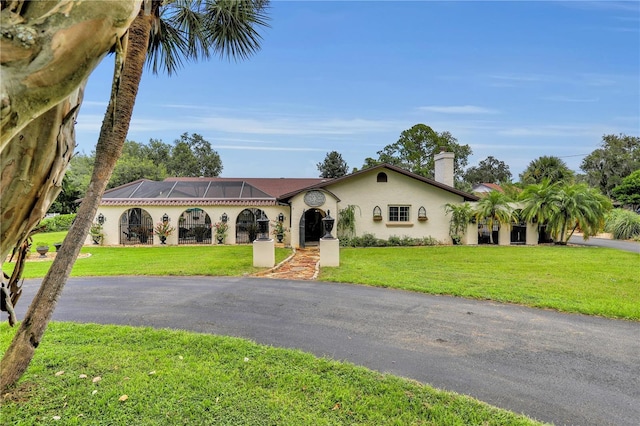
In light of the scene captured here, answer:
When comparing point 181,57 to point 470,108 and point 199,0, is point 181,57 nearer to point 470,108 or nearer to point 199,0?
point 199,0

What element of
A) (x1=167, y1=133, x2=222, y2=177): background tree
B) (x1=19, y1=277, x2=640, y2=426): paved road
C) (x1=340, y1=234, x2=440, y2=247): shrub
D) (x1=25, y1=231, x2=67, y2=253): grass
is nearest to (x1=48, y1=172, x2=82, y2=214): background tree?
(x1=25, y1=231, x2=67, y2=253): grass

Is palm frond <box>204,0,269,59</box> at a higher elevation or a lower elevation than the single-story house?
higher

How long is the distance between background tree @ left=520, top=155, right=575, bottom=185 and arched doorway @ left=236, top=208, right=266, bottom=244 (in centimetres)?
2604

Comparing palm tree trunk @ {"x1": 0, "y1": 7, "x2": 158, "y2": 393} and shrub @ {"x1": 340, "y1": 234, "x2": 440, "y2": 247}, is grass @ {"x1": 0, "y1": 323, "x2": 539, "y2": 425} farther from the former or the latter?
shrub @ {"x1": 340, "y1": 234, "x2": 440, "y2": 247}

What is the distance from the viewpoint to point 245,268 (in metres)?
11.0

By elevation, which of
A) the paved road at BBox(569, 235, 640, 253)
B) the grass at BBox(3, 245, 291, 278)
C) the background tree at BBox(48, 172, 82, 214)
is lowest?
the paved road at BBox(569, 235, 640, 253)

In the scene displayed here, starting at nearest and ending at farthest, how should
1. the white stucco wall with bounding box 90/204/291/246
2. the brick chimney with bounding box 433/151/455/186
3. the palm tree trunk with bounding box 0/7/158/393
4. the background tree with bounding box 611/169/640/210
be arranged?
the palm tree trunk with bounding box 0/7/158/393 < the white stucco wall with bounding box 90/204/291/246 < the brick chimney with bounding box 433/151/455/186 < the background tree with bounding box 611/169/640/210

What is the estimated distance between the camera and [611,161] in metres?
45.9

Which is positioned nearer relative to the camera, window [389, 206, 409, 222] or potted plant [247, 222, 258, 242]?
window [389, 206, 409, 222]

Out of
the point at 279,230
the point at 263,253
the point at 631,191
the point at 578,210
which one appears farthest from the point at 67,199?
the point at 631,191

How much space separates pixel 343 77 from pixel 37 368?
69.0ft

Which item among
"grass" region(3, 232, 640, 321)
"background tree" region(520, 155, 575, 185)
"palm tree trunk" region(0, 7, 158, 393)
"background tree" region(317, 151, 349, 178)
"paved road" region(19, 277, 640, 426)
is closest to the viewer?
"palm tree trunk" region(0, 7, 158, 393)

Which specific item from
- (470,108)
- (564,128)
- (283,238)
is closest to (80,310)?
(283,238)

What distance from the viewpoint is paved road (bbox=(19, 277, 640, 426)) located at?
3635 mm
